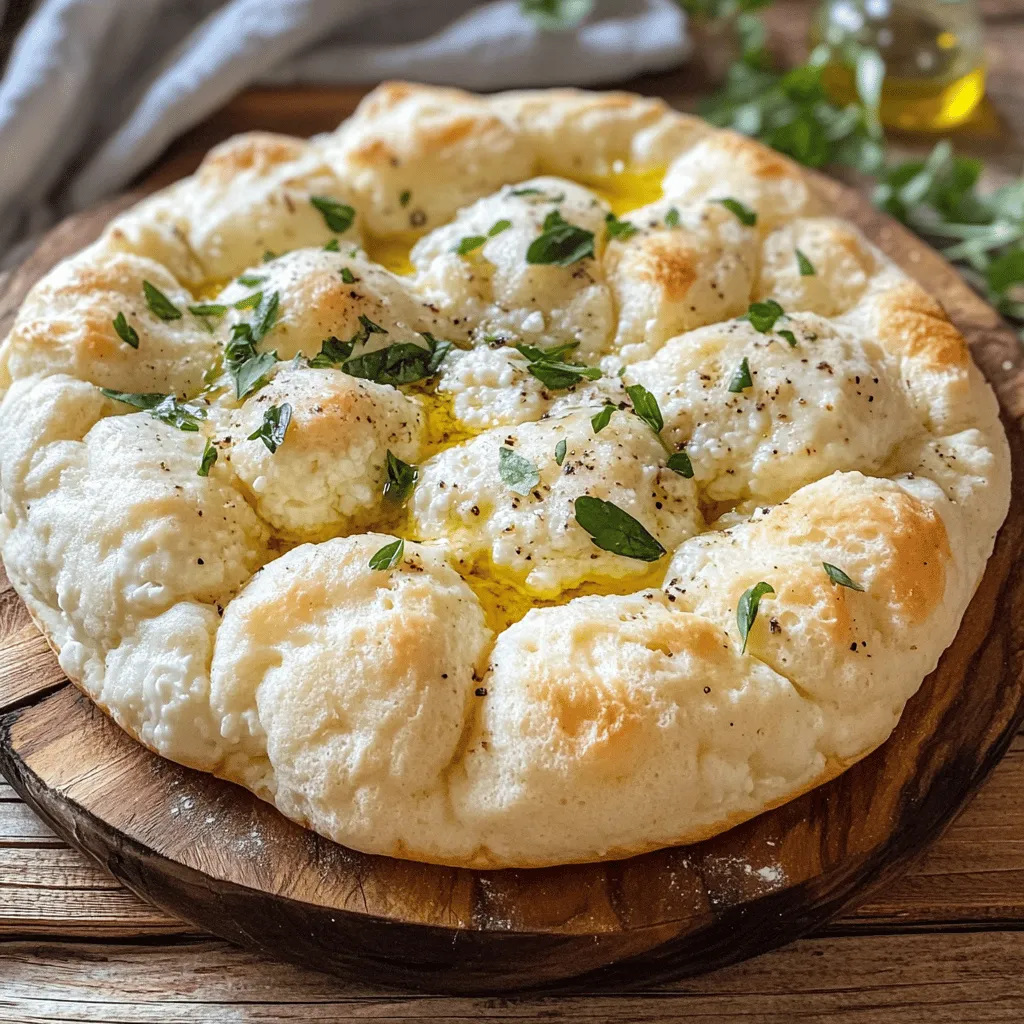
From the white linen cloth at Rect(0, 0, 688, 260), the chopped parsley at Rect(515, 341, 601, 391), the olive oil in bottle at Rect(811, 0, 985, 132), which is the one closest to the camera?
the chopped parsley at Rect(515, 341, 601, 391)

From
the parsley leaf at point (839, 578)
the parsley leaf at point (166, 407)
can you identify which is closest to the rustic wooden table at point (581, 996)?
the parsley leaf at point (839, 578)

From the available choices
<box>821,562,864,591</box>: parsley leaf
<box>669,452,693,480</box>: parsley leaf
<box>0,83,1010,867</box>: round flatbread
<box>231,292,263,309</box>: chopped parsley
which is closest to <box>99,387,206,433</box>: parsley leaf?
<box>0,83,1010,867</box>: round flatbread

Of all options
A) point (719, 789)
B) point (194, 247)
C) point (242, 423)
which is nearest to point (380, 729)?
point (719, 789)

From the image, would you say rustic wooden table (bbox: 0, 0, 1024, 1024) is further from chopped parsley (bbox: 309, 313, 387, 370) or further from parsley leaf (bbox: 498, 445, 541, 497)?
chopped parsley (bbox: 309, 313, 387, 370)

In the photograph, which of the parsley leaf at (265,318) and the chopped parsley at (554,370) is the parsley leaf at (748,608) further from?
the parsley leaf at (265,318)

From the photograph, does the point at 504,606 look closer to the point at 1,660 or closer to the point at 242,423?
the point at 242,423

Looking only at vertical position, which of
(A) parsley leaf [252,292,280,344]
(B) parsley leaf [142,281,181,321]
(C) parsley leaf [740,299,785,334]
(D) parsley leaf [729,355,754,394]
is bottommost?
(C) parsley leaf [740,299,785,334]

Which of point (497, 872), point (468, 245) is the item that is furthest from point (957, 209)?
point (497, 872)
